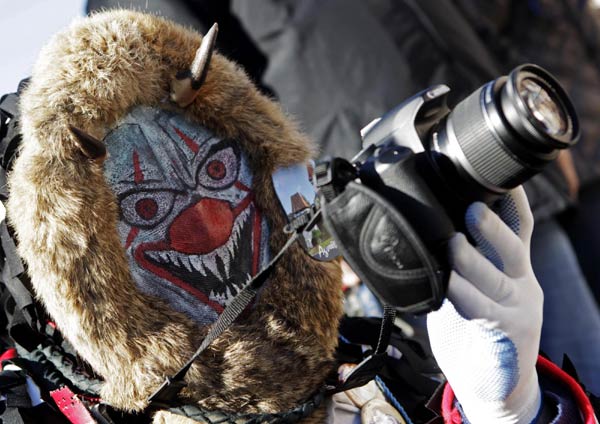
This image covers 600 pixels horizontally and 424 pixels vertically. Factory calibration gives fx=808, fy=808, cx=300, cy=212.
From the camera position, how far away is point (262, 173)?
5.60ft

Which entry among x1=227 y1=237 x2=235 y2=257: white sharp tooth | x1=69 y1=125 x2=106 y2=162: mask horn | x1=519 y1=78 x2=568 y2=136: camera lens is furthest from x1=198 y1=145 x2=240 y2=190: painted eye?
x1=519 y1=78 x2=568 y2=136: camera lens

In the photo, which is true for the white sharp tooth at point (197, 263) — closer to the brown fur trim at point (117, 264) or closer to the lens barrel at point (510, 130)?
the brown fur trim at point (117, 264)

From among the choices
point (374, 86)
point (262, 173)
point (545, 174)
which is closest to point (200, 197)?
point (262, 173)

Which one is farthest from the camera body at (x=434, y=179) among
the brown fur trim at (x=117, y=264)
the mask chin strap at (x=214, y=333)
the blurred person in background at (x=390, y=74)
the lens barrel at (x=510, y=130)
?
the blurred person in background at (x=390, y=74)

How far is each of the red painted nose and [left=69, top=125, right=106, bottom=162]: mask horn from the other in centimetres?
20

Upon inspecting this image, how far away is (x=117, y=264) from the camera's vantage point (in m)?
1.54

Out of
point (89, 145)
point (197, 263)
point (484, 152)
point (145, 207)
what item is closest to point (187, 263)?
point (197, 263)

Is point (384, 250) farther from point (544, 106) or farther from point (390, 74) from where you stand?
point (390, 74)

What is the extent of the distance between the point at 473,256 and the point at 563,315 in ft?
4.31

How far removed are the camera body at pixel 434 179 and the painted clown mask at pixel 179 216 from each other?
1.42ft

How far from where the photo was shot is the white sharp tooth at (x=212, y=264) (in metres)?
1.62

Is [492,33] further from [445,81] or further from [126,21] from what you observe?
[126,21]

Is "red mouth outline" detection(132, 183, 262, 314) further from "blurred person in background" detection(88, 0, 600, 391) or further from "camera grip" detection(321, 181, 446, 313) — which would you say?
"blurred person in background" detection(88, 0, 600, 391)

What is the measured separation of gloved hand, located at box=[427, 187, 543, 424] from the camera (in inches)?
52.4
